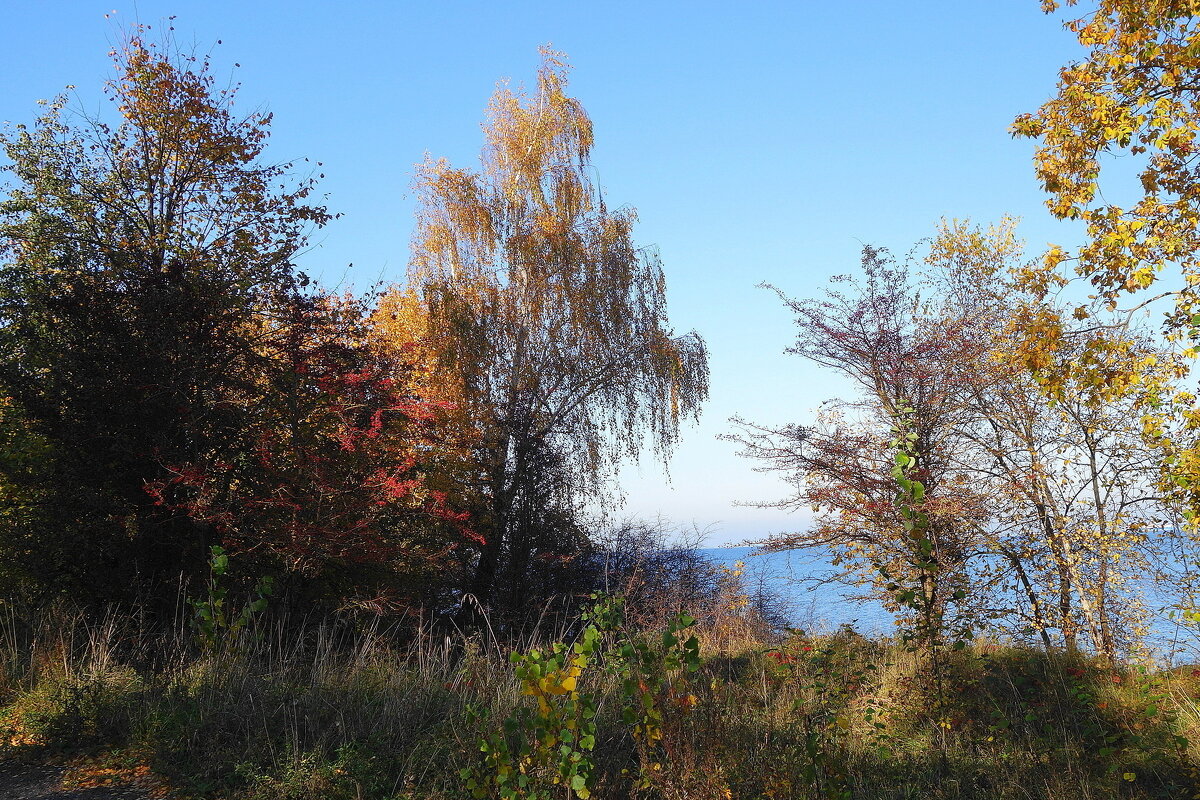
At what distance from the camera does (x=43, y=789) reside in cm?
394

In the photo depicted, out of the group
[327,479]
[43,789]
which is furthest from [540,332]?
[43,789]

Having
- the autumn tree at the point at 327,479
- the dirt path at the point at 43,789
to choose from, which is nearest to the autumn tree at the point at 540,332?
the autumn tree at the point at 327,479

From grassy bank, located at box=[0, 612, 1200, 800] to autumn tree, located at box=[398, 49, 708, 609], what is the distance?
19.3ft

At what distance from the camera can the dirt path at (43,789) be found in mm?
3848

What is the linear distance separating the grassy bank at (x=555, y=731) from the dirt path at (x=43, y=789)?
0.15m

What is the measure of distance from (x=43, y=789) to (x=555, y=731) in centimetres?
269

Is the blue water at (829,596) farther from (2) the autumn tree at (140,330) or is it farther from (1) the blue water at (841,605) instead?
(2) the autumn tree at (140,330)

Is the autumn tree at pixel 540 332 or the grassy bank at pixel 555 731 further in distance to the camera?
the autumn tree at pixel 540 332

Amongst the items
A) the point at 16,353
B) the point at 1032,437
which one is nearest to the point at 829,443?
the point at 1032,437

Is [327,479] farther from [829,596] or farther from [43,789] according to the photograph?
[829,596]

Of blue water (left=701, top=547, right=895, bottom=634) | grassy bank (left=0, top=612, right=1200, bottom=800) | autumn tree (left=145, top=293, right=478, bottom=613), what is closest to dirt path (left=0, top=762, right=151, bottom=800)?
grassy bank (left=0, top=612, right=1200, bottom=800)

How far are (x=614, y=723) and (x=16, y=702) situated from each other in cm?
368

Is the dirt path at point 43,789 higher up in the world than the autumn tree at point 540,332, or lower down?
lower down

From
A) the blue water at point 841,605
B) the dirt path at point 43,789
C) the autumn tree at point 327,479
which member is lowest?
the dirt path at point 43,789
